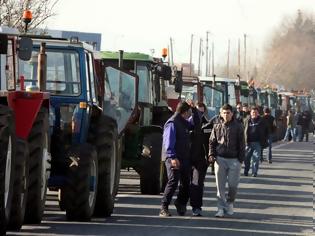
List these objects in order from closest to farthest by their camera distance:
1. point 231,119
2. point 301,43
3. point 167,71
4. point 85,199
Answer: point 85,199 < point 231,119 < point 167,71 < point 301,43

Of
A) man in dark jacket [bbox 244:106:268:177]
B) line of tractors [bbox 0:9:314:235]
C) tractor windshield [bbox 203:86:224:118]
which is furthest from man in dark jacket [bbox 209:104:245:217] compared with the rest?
tractor windshield [bbox 203:86:224:118]

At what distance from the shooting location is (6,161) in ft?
40.3

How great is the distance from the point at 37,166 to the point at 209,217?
4180 mm

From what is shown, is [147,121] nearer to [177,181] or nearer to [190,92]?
[177,181]

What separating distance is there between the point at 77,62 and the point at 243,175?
1366 centimetres

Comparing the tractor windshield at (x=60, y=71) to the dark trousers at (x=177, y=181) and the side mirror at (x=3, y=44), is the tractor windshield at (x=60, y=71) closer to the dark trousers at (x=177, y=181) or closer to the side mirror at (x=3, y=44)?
the dark trousers at (x=177, y=181)

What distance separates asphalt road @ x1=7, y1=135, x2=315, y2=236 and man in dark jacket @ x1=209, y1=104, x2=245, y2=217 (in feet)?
1.61

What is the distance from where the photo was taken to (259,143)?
2838 centimetres

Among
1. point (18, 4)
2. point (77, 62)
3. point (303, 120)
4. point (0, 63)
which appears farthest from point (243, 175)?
point (303, 120)

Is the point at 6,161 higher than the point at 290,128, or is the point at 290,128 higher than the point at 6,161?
the point at 6,161

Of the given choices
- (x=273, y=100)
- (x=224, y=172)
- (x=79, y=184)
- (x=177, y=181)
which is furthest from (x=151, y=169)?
(x=273, y=100)

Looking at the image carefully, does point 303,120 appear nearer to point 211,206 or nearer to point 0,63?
point 211,206

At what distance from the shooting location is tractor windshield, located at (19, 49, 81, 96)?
53.1 ft

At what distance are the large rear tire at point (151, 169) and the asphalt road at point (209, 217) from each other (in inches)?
12.0
